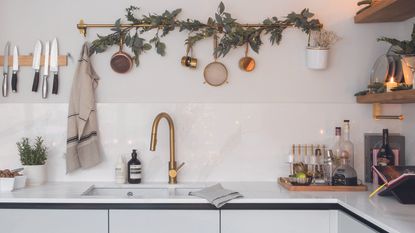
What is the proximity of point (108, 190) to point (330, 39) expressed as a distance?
1.62 meters

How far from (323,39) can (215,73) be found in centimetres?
69

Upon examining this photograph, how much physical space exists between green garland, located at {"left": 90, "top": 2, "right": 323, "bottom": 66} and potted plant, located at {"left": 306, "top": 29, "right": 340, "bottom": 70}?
0.21ft

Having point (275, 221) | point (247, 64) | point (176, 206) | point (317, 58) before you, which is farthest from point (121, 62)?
point (275, 221)

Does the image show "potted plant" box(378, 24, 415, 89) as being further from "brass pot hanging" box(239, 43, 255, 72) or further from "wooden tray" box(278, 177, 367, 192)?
"brass pot hanging" box(239, 43, 255, 72)

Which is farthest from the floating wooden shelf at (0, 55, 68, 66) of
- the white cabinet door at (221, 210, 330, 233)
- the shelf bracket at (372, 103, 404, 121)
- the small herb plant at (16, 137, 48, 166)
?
the shelf bracket at (372, 103, 404, 121)

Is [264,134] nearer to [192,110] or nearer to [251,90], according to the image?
[251,90]

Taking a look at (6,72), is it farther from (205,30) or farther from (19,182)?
(205,30)

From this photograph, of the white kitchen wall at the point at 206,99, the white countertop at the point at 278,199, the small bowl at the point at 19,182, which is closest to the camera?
the white countertop at the point at 278,199

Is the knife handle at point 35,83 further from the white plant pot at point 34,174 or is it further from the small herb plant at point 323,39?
the small herb plant at point 323,39

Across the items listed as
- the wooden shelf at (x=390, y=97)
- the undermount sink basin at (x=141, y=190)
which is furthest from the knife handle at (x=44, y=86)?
the wooden shelf at (x=390, y=97)

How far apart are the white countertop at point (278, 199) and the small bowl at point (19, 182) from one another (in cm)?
4

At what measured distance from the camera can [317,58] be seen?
9.05ft

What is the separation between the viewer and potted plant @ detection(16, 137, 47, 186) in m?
2.66

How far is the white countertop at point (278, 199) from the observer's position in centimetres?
183
